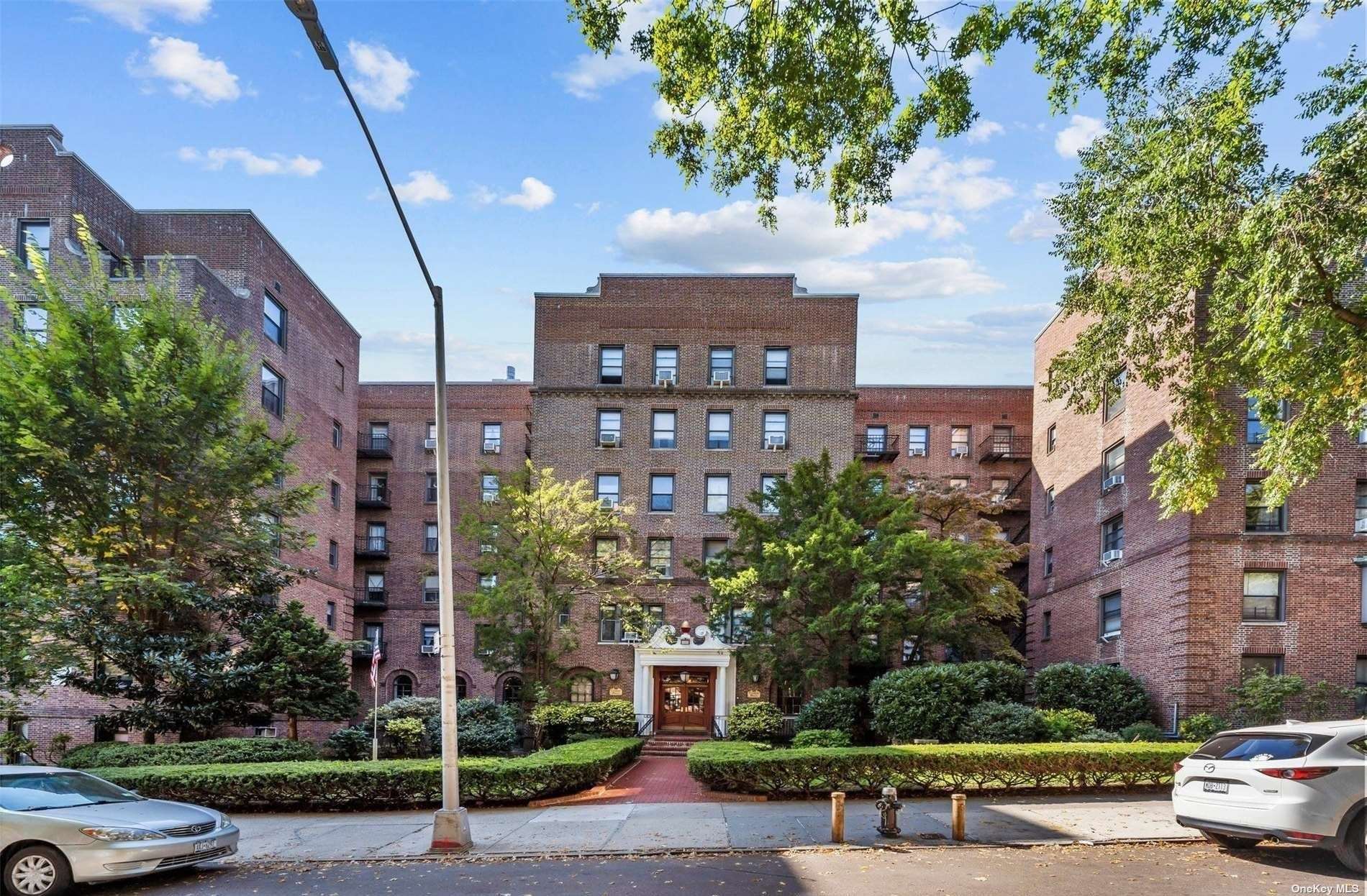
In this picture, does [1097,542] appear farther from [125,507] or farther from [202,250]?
[202,250]

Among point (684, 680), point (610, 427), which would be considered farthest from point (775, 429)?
point (684, 680)

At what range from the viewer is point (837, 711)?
24.9 metres

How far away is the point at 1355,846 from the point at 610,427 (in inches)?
1126

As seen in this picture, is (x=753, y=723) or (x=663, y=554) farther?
(x=663, y=554)

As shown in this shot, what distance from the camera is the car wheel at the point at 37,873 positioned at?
31.6 feet

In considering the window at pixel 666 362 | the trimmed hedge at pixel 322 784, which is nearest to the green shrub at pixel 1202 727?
the trimmed hedge at pixel 322 784

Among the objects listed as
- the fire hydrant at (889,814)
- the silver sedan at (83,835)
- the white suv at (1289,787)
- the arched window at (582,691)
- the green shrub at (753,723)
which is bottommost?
the arched window at (582,691)

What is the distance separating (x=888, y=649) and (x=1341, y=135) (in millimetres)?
17418

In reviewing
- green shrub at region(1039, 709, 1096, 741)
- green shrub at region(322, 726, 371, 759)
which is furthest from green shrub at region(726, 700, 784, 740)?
green shrub at region(322, 726, 371, 759)

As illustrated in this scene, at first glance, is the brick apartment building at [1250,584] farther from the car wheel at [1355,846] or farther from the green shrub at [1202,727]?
the car wheel at [1355,846]

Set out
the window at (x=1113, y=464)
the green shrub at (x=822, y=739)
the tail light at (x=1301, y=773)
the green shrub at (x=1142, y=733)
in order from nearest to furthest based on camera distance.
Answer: the tail light at (x=1301, y=773) → the green shrub at (x=1142, y=733) → the green shrub at (x=822, y=739) → the window at (x=1113, y=464)

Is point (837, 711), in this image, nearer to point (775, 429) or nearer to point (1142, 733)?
point (1142, 733)

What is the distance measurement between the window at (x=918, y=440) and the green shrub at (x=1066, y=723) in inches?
866

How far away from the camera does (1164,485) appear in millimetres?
16578
